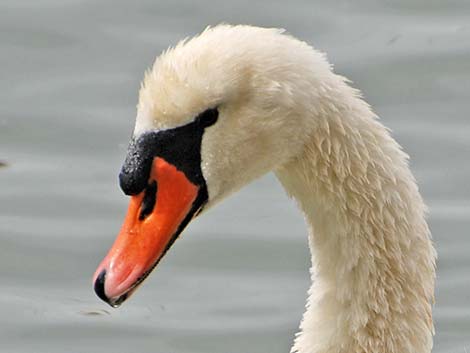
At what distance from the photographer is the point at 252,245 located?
8.77m

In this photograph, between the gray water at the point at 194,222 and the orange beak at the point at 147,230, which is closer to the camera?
the orange beak at the point at 147,230

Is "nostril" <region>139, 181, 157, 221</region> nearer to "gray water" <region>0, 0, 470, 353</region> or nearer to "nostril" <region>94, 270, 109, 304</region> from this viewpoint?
"nostril" <region>94, 270, 109, 304</region>

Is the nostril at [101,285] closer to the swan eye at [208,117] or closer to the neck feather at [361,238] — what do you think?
the swan eye at [208,117]

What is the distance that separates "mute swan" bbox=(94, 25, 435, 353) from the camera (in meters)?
5.67

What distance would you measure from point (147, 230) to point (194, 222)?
321 cm

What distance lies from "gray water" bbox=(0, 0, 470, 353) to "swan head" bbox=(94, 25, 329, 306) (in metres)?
2.48

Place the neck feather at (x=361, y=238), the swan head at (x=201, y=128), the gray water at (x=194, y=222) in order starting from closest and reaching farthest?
the swan head at (x=201, y=128) → the neck feather at (x=361, y=238) → the gray water at (x=194, y=222)

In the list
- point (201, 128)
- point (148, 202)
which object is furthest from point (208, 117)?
point (148, 202)

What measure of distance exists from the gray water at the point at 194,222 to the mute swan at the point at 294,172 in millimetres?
2044

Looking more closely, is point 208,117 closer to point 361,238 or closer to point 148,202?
point 148,202

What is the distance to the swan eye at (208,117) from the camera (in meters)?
5.70

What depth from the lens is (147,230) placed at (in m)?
5.76

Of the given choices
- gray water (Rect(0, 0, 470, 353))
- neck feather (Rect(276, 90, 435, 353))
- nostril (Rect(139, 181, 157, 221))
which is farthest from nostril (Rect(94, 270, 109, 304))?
gray water (Rect(0, 0, 470, 353))

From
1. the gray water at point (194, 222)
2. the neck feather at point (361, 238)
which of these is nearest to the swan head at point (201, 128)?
the neck feather at point (361, 238)
